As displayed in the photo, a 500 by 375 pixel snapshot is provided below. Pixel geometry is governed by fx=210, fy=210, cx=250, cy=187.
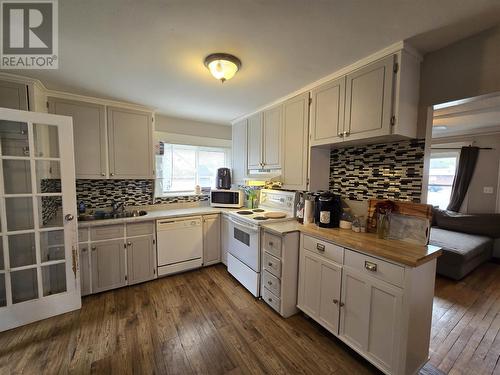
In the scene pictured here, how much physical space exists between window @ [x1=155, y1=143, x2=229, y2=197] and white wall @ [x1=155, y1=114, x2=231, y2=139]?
9.0 inches

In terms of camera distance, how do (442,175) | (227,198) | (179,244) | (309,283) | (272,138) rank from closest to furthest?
(309,283)
(272,138)
(179,244)
(227,198)
(442,175)

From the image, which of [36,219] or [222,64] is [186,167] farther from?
[222,64]

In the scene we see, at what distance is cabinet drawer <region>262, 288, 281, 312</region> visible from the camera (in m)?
2.08

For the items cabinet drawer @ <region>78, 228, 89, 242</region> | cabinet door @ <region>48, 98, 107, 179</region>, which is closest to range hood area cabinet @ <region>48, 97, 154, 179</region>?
cabinet door @ <region>48, 98, 107, 179</region>

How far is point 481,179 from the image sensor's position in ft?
12.8

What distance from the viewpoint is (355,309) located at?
1.57 m

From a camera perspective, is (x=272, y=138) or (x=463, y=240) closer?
(x=272, y=138)

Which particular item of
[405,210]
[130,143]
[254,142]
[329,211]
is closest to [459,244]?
[405,210]

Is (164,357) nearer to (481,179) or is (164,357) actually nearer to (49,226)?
(49,226)

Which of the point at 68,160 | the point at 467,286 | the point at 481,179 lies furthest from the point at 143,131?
the point at 481,179

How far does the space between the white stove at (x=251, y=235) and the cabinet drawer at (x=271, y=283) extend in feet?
0.32

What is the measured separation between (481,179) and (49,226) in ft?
21.5

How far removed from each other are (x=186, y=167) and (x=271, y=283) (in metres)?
2.33

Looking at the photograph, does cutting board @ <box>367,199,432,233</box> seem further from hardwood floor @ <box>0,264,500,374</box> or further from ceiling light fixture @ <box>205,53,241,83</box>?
ceiling light fixture @ <box>205,53,241,83</box>
